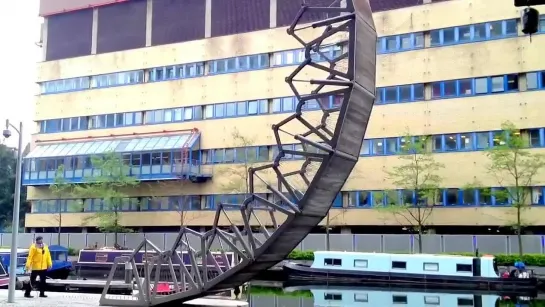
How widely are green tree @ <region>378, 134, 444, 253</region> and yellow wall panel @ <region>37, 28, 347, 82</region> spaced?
12.2 m

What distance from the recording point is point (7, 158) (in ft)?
287

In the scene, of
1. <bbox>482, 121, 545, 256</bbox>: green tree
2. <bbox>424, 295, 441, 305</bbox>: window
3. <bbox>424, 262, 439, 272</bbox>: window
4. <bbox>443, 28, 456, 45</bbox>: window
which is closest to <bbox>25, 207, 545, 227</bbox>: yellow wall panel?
<bbox>482, 121, 545, 256</bbox>: green tree

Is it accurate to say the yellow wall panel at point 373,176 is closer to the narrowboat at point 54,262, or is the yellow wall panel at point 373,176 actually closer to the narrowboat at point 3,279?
the narrowboat at point 54,262

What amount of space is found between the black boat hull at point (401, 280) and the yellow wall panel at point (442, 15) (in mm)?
20335

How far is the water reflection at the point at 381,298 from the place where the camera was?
27.5m

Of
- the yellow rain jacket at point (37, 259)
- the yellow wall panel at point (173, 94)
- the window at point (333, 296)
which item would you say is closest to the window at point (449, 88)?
the yellow wall panel at point (173, 94)

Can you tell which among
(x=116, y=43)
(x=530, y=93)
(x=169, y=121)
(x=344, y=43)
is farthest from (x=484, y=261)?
(x=116, y=43)

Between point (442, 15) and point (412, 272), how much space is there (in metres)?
21.5

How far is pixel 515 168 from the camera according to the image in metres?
43.2

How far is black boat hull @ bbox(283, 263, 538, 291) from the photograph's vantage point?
37219mm

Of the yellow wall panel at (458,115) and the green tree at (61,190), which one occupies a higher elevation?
the yellow wall panel at (458,115)

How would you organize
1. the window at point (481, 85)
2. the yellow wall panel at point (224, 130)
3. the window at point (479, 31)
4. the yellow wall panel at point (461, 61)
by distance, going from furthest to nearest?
the yellow wall panel at point (224, 130)
the window at point (479, 31)
the window at point (481, 85)
the yellow wall panel at point (461, 61)

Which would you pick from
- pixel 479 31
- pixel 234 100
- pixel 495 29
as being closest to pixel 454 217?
pixel 479 31

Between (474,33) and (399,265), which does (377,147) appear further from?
(399,265)
